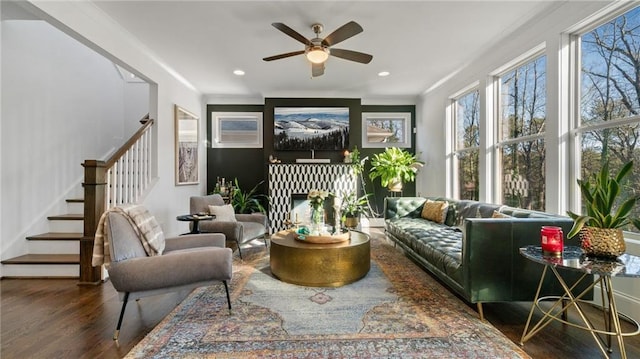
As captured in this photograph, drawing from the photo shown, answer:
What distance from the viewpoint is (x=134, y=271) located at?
2117mm

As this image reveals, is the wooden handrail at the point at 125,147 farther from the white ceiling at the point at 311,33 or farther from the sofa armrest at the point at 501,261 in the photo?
the sofa armrest at the point at 501,261

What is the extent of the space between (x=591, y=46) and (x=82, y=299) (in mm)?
5403

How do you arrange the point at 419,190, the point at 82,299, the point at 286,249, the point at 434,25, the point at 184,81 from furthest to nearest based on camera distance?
1. the point at 419,190
2. the point at 184,81
3. the point at 434,25
4. the point at 286,249
5. the point at 82,299

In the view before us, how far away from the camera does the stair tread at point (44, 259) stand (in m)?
3.24

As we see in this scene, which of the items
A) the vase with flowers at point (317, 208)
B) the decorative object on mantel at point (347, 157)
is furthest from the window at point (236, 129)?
the vase with flowers at point (317, 208)

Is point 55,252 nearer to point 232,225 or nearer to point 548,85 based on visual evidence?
point 232,225

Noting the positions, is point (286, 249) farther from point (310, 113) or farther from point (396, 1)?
point (310, 113)

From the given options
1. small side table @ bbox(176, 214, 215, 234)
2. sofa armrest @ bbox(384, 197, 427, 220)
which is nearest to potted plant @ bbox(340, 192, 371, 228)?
sofa armrest @ bbox(384, 197, 427, 220)

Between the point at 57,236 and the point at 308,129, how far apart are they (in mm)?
4242

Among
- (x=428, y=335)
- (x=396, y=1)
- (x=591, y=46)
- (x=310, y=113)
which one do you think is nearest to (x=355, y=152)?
(x=310, y=113)

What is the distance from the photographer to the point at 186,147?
5355 mm

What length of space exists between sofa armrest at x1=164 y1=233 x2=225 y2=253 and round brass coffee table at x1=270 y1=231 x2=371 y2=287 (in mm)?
633

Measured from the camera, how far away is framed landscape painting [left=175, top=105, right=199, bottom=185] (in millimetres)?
5051

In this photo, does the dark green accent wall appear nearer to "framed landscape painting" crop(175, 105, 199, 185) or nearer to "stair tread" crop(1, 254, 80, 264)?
"framed landscape painting" crop(175, 105, 199, 185)
